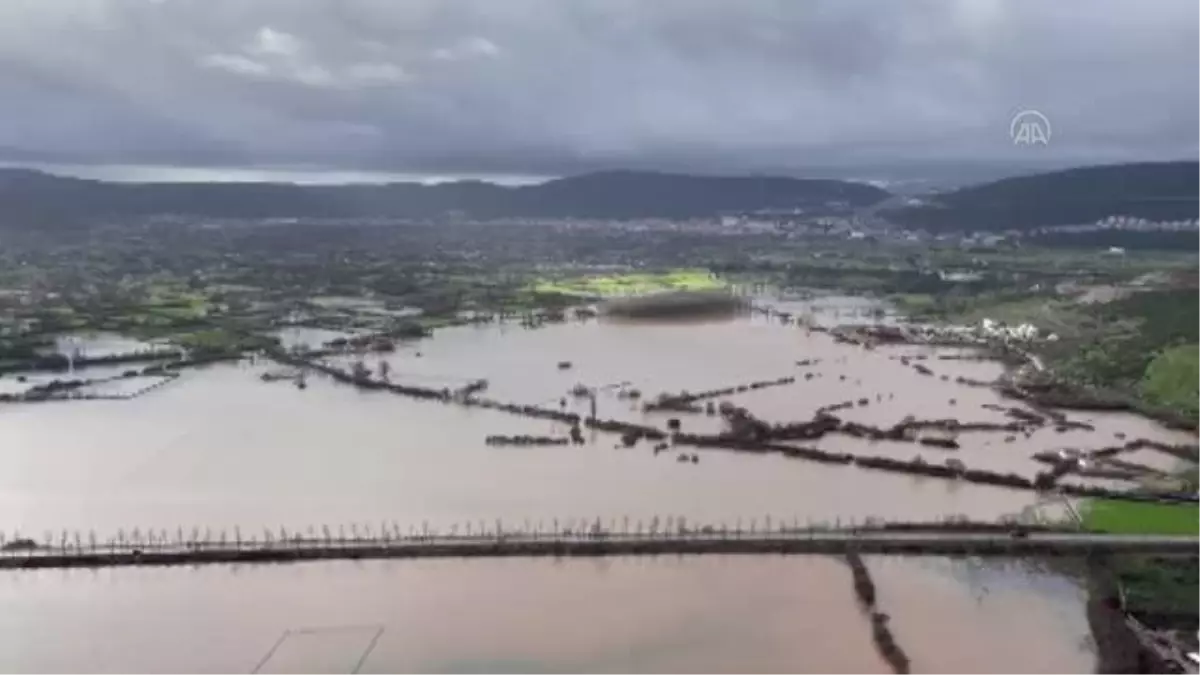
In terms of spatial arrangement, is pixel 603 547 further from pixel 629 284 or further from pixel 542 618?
pixel 629 284

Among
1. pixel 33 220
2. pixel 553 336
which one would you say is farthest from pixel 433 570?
pixel 33 220

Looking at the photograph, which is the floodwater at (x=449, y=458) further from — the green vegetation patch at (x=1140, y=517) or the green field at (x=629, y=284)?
the green field at (x=629, y=284)

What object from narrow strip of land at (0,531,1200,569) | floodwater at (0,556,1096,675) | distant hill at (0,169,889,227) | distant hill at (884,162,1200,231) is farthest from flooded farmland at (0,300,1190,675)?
distant hill at (0,169,889,227)

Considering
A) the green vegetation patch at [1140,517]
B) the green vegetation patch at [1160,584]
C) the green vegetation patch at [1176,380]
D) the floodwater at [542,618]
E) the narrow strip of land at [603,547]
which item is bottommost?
the floodwater at [542,618]

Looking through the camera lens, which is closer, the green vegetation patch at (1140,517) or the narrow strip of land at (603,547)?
the narrow strip of land at (603,547)

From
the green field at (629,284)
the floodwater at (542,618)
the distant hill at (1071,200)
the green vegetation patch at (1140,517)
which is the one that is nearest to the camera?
the floodwater at (542,618)

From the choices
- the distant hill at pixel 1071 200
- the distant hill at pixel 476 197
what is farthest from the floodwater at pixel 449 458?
the distant hill at pixel 476 197

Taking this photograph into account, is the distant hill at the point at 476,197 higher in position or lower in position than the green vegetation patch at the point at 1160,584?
higher

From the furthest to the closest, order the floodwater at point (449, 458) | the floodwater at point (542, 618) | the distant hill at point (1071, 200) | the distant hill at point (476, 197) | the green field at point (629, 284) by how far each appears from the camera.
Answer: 1. the distant hill at point (476, 197)
2. the distant hill at point (1071, 200)
3. the green field at point (629, 284)
4. the floodwater at point (449, 458)
5. the floodwater at point (542, 618)
